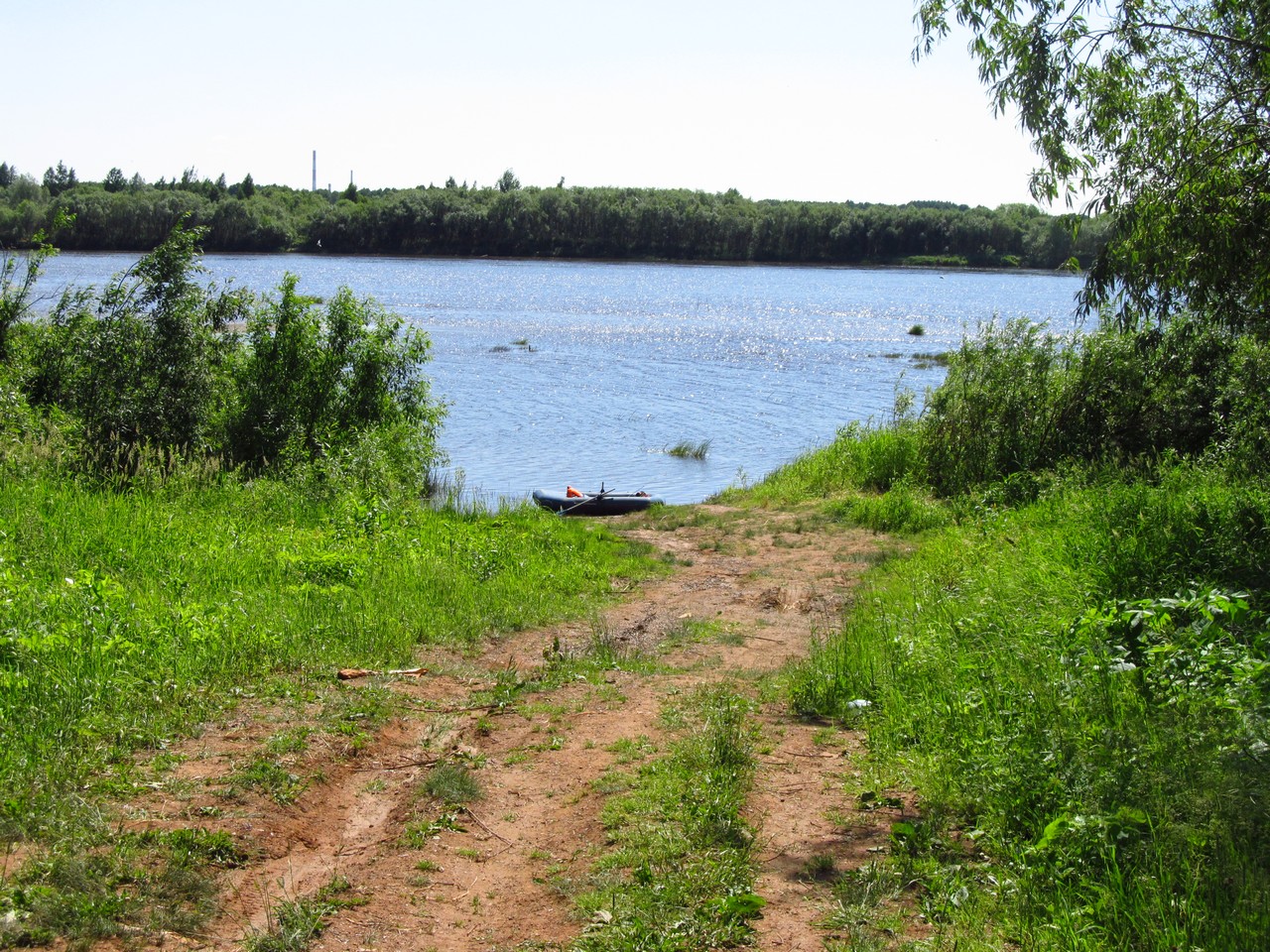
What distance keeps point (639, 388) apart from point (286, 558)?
28.4 m

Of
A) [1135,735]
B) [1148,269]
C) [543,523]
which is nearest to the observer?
[1135,735]

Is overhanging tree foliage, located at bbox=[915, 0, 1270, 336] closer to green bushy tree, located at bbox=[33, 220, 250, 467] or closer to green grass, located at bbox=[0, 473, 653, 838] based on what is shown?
green grass, located at bbox=[0, 473, 653, 838]

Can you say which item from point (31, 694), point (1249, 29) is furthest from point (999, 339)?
point (31, 694)

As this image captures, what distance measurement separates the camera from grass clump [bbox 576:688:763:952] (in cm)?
444

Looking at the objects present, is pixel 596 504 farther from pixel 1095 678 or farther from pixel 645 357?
pixel 645 357

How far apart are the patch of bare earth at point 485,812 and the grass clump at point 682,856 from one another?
108 mm

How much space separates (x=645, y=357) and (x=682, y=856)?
42.6 metres

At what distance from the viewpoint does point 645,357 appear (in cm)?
4709

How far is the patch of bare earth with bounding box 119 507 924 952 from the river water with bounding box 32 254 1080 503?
38.5ft

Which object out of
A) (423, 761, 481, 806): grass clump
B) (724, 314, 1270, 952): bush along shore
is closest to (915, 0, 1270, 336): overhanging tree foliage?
(724, 314, 1270, 952): bush along shore

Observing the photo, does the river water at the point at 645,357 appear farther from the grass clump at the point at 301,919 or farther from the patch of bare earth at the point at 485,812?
the grass clump at the point at 301,919

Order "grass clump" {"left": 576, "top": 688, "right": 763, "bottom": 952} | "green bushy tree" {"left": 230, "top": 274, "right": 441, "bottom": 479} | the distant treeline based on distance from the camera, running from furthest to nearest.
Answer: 1. the distant treeline
2. "green bushy tree" {"left": 230, "top": 274, "right": 441, "bottom": 479}
3. "grass clump" {"left": 576, "top": 688, "right": 763, "bottom": 952}

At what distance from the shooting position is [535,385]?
37469mm

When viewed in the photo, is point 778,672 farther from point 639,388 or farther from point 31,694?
point 639,388
